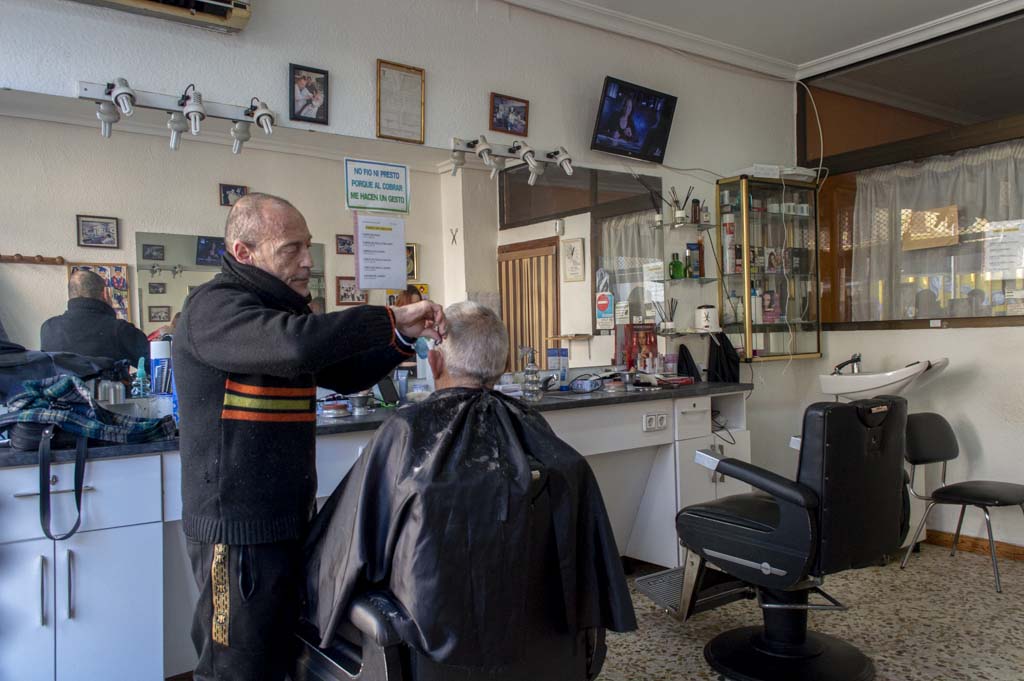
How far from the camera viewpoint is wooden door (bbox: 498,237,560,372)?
3.30 metres

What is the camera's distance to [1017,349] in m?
3.63

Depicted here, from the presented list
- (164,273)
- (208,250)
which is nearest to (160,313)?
(164,273)

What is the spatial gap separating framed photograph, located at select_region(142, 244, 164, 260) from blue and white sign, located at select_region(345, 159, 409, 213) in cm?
70

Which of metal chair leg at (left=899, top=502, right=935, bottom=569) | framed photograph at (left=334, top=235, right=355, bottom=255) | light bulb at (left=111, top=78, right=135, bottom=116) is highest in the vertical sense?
light bulb at (left=111, top=78, right=135, bottom=116)

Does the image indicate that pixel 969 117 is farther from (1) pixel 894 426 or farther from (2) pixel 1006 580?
(1) pixel 894 426

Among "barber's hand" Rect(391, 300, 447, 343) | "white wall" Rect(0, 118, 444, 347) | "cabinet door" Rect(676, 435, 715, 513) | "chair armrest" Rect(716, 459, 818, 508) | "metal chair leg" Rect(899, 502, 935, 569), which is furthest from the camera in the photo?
"metal chair leg" Rect(899, 502, 935, 569)

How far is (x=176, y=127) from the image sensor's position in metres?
2.46

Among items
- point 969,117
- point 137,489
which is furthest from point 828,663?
point 969,117

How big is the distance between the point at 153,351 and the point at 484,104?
1700 millimetres

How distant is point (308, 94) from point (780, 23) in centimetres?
247

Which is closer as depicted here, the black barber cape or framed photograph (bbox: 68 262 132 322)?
the black barber cape

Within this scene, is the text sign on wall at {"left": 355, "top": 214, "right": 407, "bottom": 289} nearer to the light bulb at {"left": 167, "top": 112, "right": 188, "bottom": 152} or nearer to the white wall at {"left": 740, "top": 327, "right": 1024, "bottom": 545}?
the light bulb at {"left": 167, "top": 112, "right": 188, "bottom": 152}

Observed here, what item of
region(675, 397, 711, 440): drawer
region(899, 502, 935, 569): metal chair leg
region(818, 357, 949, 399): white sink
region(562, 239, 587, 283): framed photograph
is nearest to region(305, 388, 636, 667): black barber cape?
region(675, 397, 711, 440): drawer

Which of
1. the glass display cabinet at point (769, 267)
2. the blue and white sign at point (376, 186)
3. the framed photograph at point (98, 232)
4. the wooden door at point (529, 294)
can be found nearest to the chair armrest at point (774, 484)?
the wooden door at point (529, 294)
